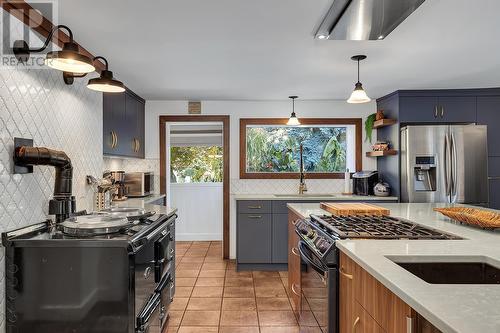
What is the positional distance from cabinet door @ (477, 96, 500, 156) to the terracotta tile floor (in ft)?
9.92

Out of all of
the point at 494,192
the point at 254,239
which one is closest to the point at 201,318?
the point at 254,239

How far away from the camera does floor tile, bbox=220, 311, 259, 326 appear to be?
2.70 meters

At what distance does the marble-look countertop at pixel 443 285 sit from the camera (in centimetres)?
84

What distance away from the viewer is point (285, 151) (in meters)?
4.93

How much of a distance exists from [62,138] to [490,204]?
469 cm

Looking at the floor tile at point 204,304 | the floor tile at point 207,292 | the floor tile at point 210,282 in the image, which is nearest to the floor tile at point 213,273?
the floor tile at point 210,282

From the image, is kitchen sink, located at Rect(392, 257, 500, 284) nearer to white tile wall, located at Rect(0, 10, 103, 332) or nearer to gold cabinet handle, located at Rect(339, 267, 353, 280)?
gold cabinet handle, located at Rect(339, 267, 353, 280)

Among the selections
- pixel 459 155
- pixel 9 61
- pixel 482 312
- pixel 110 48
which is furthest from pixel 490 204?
pixel 9 61

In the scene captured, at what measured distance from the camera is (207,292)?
336 centimetres

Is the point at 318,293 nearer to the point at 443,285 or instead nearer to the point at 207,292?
the point at 443,285

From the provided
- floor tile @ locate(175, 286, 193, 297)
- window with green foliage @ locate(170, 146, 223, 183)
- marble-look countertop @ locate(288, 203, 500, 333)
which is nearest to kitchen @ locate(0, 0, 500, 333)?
marble-look countertop @ locate(288, 203, 500, 333)

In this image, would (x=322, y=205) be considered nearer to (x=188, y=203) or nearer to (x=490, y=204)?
(x=490, y=204)

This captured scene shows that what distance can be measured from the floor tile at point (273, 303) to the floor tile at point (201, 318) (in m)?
0.43

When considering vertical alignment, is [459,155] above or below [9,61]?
below
